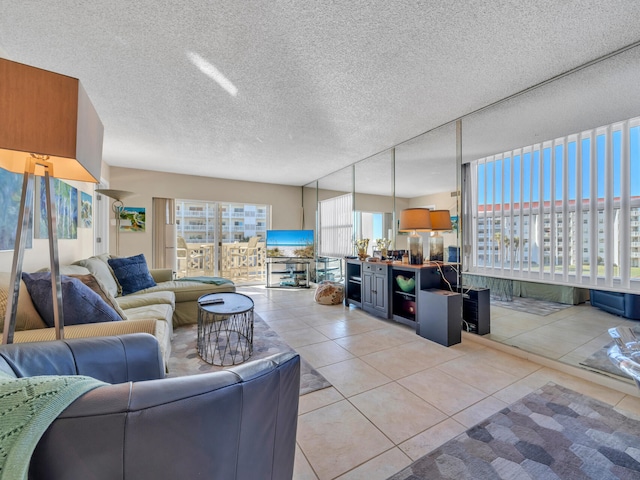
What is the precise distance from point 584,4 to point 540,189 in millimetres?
2539

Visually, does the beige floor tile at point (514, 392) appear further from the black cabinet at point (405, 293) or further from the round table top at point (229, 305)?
the round table top at point (229, 305)

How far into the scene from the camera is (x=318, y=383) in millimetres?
2107

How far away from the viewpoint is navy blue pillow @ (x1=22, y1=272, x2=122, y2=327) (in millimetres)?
1542

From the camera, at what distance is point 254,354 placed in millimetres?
2623

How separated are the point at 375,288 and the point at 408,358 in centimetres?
139

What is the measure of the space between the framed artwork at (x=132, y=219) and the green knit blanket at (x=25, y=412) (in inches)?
214

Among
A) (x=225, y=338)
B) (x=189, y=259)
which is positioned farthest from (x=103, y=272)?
(x=189, y=259)

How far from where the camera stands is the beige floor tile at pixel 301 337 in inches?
115

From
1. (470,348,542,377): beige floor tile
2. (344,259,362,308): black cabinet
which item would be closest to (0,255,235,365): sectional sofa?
(344,259,362,308): black cabinet

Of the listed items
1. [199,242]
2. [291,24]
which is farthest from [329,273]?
[291,24]

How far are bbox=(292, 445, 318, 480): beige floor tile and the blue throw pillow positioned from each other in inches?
118

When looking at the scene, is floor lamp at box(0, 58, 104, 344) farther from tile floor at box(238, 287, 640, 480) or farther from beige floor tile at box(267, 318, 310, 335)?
beige floor tile at box(267, 318, 310, 335)

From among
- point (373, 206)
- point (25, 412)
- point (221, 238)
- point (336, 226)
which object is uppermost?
point (373, 206)

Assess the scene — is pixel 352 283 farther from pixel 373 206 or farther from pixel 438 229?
pixel 373 206
